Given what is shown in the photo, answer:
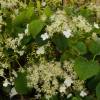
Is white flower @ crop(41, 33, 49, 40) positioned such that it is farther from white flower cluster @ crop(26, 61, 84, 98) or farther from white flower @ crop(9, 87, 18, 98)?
white flower @ crop(9, 87, 18, 98)

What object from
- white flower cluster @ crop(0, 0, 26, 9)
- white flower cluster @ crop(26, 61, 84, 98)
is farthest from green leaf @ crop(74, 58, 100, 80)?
white flower cluster @ crop(0, 0, 26, 9)

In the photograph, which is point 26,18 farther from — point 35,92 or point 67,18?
point 35,92

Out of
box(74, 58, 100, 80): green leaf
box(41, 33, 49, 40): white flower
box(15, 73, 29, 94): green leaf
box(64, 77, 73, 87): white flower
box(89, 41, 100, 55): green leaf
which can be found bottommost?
box(15, 73, 29, 94): green leaf

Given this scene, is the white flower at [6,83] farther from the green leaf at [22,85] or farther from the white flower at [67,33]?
the white flower at [67,33]

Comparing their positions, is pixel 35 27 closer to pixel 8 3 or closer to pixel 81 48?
pixel 81 48

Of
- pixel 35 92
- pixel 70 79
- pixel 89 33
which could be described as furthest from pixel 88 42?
pixel 35 92

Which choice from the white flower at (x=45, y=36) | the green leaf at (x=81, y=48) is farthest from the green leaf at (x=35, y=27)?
the green leaf at (x=81, y=48)
